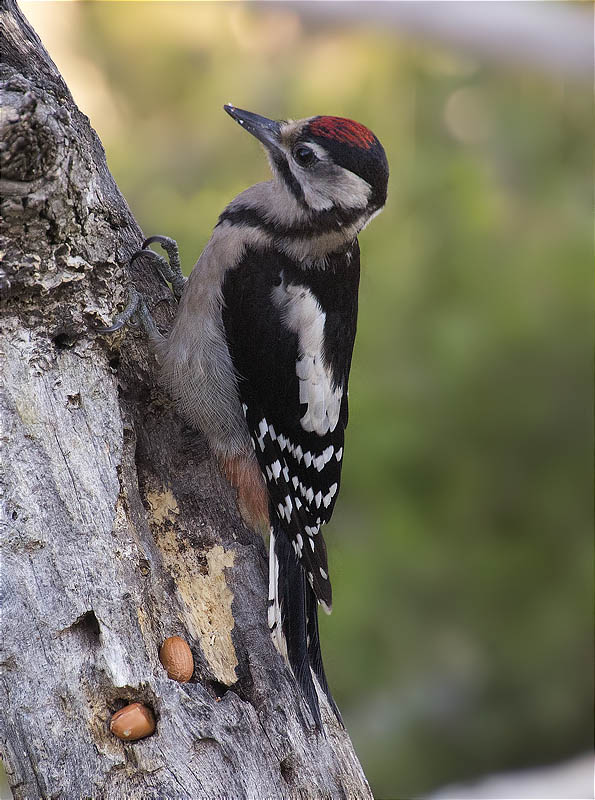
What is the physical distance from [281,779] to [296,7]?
4.40m

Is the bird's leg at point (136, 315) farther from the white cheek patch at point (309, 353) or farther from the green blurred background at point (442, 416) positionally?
the green blurred background at point (442, 416)

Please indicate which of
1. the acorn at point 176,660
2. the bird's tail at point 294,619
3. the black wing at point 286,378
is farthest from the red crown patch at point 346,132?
the acorn at point 176,660

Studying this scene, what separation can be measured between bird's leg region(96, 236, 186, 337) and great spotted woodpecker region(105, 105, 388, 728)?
0.07ft

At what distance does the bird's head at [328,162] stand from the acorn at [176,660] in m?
1.20

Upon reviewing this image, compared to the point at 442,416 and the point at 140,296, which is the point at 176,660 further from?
the point at 442,416

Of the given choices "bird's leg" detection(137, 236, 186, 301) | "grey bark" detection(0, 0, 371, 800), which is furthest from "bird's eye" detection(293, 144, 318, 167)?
"grey bark" detection(0, 0, 371, 800)

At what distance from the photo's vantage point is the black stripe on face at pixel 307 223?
227 cm

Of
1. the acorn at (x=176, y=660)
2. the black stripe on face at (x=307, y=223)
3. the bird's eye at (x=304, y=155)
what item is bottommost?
the acorn at (x=176, y=660)

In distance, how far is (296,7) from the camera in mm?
4871

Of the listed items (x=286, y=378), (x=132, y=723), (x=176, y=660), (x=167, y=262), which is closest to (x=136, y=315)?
(x=167, y=262)

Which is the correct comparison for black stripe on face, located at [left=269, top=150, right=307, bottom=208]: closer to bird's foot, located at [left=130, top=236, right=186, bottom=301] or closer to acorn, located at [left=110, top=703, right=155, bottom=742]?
bird's foot, located at [left=130, top=236, right=186, bottom=301]

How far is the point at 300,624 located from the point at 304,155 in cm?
126

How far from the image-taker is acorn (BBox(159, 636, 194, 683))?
1.83 meters

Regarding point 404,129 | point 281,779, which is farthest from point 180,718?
point 404,129
